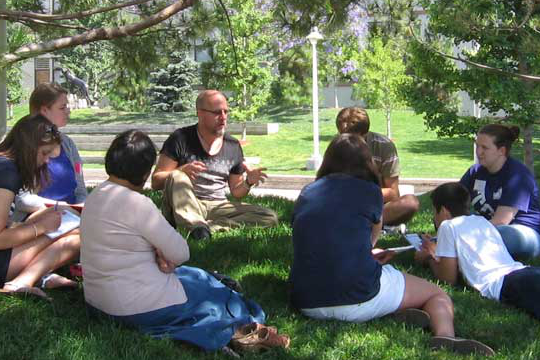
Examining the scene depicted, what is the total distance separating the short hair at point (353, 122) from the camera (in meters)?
5.82

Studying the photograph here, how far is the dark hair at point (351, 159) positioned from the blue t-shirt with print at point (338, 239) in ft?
0.18

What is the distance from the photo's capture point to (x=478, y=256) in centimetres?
438

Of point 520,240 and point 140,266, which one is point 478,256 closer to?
point 520,240

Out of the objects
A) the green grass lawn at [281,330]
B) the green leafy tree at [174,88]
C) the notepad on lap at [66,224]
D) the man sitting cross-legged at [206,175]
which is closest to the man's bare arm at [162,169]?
the man sitting cross-legged at [206,175]

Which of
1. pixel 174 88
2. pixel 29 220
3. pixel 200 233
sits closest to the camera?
pixel 29 220

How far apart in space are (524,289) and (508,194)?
1.12m

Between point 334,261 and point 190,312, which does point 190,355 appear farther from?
point 334,261

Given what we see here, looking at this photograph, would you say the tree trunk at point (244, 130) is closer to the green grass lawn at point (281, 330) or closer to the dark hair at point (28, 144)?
the green grass lawn at point (281, 330)

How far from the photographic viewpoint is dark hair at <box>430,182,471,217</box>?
4.53 m

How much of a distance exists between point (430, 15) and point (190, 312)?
841 centimetres

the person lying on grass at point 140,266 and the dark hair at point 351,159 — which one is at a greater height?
the dark hair at point 351,159

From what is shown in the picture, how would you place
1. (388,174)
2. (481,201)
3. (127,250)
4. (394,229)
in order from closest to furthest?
(127,250)
(481,201)
(388,174)
(394,229)

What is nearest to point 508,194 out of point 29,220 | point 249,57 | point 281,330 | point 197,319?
point 281,330

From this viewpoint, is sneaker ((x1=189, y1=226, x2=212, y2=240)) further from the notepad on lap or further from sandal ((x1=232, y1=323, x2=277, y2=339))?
sandal ((x1=232, y1=323, x2=277, y2=339))
